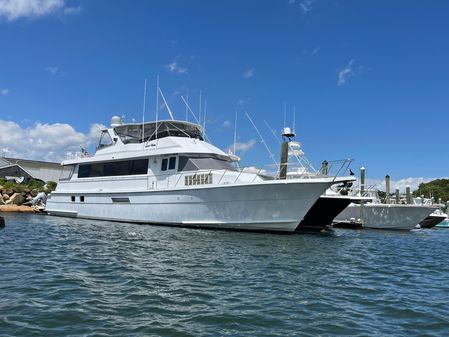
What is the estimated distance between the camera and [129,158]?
20.2m

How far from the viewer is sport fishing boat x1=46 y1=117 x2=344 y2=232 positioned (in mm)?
15953

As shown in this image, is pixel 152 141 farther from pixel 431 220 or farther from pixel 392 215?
pixel 431 220

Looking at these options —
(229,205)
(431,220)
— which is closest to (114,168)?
(229,205)

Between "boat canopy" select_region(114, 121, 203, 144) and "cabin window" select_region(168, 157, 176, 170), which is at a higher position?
"boat canopy" select_region(114, 121, 203, 144)

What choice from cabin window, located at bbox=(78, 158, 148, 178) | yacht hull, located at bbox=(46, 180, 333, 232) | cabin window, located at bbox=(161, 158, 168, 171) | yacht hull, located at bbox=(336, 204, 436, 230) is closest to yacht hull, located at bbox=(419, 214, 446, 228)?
yacht hull, located at bbox=(336, 204, 436, 230)

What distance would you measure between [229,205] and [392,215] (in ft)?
43.1

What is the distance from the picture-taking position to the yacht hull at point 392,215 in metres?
24.8

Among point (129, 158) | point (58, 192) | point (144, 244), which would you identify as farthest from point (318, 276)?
point (58, 192)

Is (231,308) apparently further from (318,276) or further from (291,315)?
(318,276)

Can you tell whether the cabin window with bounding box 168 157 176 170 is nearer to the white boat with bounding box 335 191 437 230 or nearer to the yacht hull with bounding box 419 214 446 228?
the white boat with bounding box 335 191 437 230

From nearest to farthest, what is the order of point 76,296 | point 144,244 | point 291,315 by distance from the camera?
point 291,315 → point 76,296 → point 144,244

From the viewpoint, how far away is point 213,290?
698 cm

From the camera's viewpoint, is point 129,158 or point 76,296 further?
point 129,158

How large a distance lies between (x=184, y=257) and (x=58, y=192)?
16406 mm
